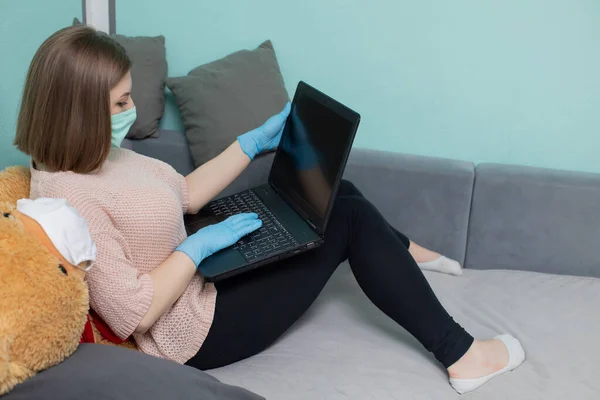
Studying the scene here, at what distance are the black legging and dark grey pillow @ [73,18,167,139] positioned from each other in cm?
79

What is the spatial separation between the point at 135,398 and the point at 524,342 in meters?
0.97

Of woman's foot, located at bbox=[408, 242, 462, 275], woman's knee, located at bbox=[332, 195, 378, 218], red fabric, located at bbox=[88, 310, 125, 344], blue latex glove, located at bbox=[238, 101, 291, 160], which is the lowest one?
woman's foot, located at bbox=[408, 242, 462, 275]

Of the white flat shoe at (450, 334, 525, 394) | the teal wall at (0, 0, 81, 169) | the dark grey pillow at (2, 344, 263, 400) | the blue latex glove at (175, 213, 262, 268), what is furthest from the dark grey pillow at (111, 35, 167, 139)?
the white flat shoe at (450, 334, 525, 394)

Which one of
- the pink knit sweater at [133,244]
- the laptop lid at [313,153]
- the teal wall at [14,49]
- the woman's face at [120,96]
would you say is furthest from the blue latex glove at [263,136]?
the teal wall at [14,49]

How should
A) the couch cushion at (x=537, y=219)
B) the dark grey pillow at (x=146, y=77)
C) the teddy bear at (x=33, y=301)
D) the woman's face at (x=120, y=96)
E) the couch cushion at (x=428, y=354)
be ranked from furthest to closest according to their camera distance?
the dark grey pillow at (x=146, y=77), the couch cushion at (x=537, y=219), the couch cushion at (x=428, y=354), the woman's face at (x=120, y=96), the teddy bear at (x=33, y=301)

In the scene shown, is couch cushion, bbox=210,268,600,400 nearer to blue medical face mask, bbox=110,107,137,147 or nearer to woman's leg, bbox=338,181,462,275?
woman's leg, bbox=338,181,462,275

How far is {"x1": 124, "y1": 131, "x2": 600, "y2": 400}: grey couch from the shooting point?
1.47 meters

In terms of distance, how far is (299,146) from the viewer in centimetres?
165

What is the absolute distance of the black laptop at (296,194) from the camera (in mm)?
1438

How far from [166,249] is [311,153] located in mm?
406

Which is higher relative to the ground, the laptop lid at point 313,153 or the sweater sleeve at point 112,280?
the laptop lid at point 313,153

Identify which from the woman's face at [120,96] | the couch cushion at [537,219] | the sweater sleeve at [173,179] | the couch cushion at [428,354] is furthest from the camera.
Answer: the couch cushion at [537,219]

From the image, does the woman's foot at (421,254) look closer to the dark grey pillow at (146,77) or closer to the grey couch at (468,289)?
the grey couch at (468,289)

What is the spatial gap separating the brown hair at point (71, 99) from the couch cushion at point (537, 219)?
110 cm
